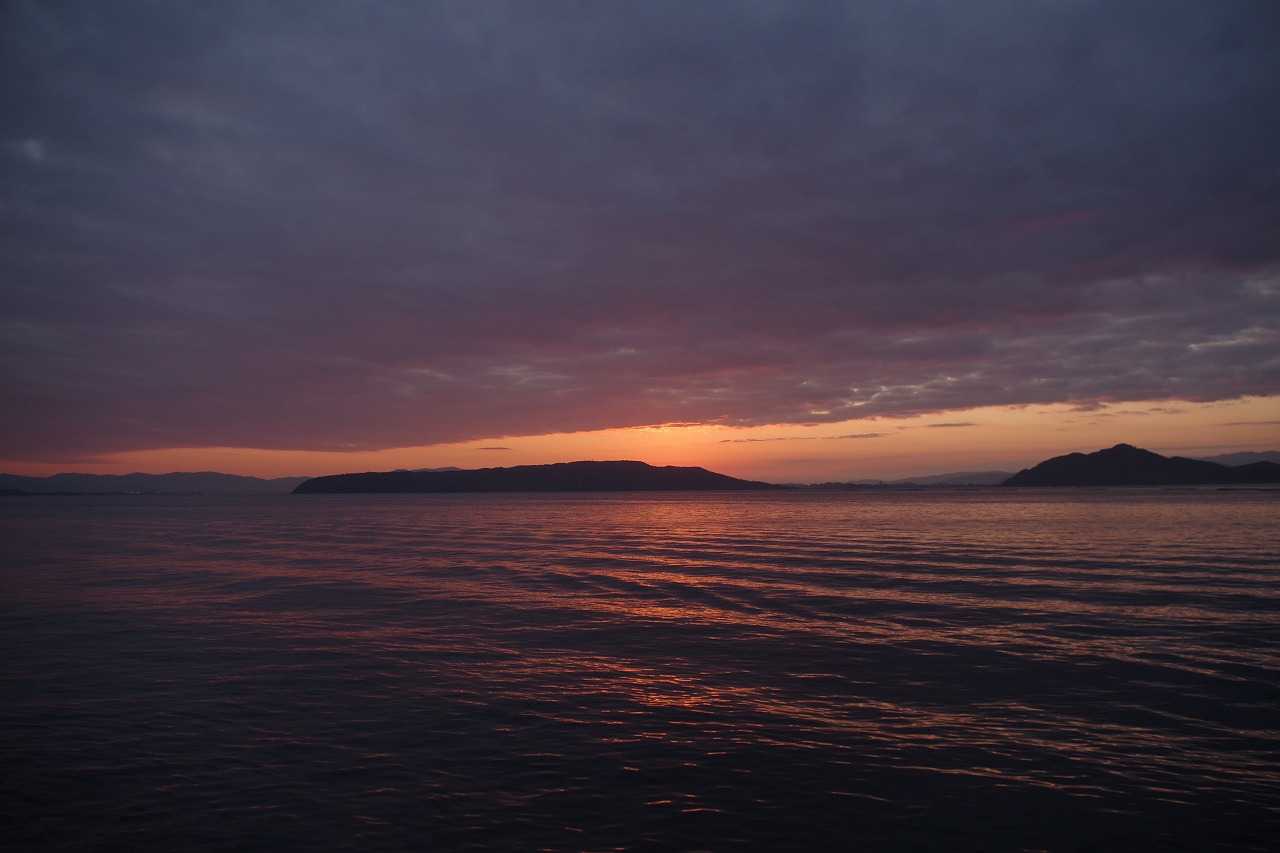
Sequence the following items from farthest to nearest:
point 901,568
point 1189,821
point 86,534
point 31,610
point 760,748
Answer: point 86,534 < point 901,568 < point 31,610 < point 760,748 < point 1189,821

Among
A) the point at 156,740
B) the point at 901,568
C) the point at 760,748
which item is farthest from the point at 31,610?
the point at 901,568

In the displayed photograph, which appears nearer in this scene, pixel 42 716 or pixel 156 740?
pixel 156 740

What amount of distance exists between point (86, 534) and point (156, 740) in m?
90.2

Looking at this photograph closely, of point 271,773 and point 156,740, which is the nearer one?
point 271,773

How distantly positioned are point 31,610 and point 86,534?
67389mm

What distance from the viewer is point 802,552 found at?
5366cm

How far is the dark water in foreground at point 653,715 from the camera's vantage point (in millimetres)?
11883

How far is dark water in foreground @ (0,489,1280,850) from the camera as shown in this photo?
39.0ft

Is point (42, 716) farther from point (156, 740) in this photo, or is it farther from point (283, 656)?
point (283, 656)

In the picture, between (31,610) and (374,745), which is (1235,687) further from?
(31,610)

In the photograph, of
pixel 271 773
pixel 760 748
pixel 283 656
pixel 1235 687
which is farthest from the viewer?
pixel 283 656

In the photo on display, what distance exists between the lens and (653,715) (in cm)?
1711

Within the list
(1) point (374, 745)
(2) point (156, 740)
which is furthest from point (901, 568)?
(2) point (156, 740)

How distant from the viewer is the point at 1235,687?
60.2ft
